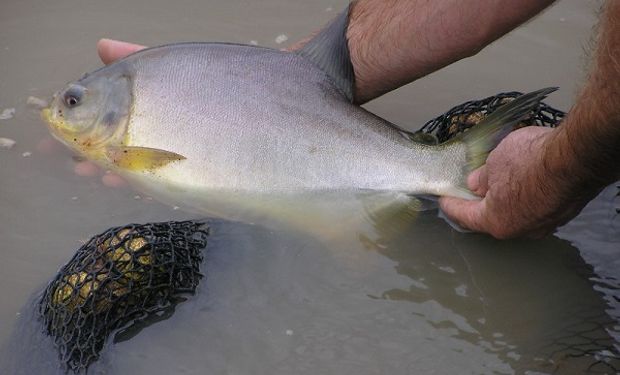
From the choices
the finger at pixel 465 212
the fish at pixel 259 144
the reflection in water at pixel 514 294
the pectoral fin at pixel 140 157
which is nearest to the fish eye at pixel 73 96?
the fish at pixel 259 144

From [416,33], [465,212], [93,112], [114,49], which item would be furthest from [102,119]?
[465,212]

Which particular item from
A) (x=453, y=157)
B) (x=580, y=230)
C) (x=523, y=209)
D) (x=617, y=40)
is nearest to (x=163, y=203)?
(x=453, y=157)

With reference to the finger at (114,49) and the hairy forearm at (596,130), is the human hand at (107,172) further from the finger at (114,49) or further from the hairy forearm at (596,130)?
the hairy forearm at (596,130)

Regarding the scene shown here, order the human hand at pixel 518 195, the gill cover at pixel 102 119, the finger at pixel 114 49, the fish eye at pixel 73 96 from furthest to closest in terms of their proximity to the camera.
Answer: the finger at pixel 114 49
the fish eye at pixel 73 96
the gill cover at pixel 102 119
the human hand at pixel 518 195

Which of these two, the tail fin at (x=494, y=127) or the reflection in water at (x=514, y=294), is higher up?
the tail fin at (x=494, y=127)

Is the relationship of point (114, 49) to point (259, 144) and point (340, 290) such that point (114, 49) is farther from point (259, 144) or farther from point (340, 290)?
point (340, 290)

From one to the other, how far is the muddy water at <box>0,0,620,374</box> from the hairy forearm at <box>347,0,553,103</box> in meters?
0.40

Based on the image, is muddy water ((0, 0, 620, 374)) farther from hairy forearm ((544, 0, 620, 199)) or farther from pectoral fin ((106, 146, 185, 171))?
hairy forearm ((544, 0, 620, 199))

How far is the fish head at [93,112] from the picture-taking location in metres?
3.28

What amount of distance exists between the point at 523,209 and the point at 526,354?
50 centimetres

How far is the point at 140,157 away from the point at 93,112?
13.2 inches

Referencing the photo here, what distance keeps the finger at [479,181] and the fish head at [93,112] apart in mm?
1432

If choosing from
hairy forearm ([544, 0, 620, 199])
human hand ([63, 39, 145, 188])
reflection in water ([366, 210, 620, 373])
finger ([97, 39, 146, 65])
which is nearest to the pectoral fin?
human hand ([63, 39, 145, 188])

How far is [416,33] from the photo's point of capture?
11.0 feet
